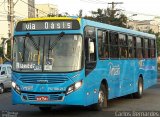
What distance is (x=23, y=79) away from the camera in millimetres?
13031

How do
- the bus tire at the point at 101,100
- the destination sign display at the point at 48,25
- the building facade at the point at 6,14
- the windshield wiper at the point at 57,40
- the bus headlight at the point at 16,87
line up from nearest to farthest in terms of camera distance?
the windshield wiper at the point at 57,40
the bus headlight at the point at 16,87
the destination sign display at the point at 48,25
the bus tire at the point at 101,100
the building facade at the point at 6,14

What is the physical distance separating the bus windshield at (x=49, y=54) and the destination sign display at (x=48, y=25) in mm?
283

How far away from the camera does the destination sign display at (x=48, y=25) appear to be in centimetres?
1318

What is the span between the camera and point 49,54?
1290 centimetres

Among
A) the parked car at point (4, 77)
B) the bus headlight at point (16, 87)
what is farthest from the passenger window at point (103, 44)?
the parked car at point (4, 77)

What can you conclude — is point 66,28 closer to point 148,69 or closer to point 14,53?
point 14,53

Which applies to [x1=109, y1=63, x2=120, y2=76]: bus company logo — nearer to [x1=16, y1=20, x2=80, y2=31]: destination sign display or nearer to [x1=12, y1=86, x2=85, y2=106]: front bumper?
[x1=16, y1=20, x2=80, y2=31]: destination sign display

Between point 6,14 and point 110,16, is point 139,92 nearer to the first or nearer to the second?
point 110,16

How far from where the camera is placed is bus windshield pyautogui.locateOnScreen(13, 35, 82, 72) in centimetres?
1277

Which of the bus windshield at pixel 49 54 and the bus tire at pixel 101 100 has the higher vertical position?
the bus windshield at pixel 49 54

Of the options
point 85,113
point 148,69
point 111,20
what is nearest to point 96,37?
point 85,113

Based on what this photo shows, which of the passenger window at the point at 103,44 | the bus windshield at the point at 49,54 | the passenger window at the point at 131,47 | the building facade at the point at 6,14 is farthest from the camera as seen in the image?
the building facade at the point at 6,14

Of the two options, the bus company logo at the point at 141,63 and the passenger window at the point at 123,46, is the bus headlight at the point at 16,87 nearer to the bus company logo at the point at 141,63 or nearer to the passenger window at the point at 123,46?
the passenger window at the point at 123,46

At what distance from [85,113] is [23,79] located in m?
2.31
